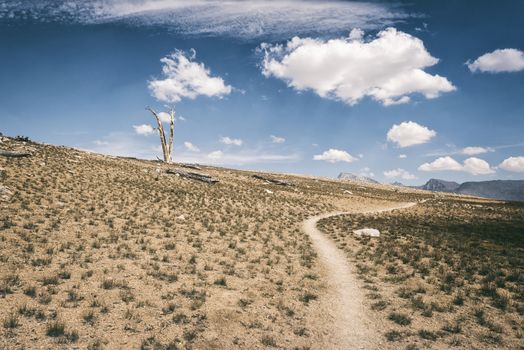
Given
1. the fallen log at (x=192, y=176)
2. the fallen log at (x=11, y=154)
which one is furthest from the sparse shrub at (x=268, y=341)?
the fallen log at (x=192, y=176)

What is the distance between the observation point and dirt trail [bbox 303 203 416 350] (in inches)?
359

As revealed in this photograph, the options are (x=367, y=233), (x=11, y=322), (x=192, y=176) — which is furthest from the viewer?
(x=192, y=176)

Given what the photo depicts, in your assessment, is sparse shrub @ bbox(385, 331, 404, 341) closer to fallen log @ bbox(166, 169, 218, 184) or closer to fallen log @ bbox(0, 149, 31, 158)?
fallen log @ bbox(0, 149, 31, 158)

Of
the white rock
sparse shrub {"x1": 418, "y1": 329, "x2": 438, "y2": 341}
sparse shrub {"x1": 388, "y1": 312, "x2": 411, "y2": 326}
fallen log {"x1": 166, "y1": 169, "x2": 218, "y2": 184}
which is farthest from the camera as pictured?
fallen log {"x1": 166, "y1": 169, "x2": 218, "y2": 184}

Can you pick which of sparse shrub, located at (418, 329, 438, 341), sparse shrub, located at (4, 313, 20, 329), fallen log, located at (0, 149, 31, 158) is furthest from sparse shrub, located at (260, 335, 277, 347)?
fallen log, located at (0, 149, 31, 158)

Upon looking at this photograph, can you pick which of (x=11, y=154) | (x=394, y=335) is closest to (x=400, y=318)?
(x=394, y=335)

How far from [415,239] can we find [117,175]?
31.3 metres

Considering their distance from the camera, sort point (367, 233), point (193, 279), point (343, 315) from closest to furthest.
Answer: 1. point (343, 315)
2. point (193, 279)
3. point (367, 233)

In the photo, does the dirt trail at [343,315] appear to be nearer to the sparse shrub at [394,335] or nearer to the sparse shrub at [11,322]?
the sparse shrub at [394,335]

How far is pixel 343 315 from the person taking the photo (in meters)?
10.8

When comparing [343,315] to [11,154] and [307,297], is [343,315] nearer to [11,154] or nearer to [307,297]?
[307,297]

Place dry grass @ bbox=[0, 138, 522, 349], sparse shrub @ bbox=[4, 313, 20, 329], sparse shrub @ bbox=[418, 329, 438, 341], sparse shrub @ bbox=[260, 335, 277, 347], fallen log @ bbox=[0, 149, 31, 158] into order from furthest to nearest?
fallen log @ bbox=[0, 149, 31, 158] → sparse shrub @ bbox=[418, 329, 438, 341] → dry grass @ bbox=[0, 138, 522, 349] → sparse shrub @ bbox=[260, 335, 277, 347] → sparse shrub @ bbox=[4, 313, 20, 329]

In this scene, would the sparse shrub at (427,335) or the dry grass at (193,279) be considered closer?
the dry grass at (193,279)

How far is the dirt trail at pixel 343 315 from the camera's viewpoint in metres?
9.12
